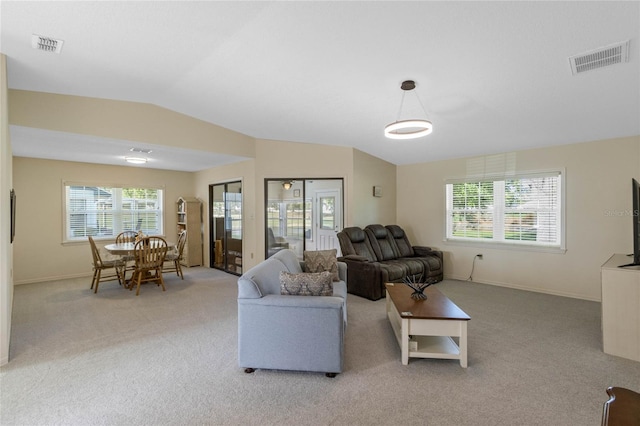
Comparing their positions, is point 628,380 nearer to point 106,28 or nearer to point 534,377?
point 534,377

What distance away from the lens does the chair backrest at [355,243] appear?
16.8 ft

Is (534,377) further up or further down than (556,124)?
further down

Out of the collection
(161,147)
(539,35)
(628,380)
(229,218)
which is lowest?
(628,380)

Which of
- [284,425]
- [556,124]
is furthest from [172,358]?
[556,124]

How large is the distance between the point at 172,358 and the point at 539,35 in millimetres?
4241

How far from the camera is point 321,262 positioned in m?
3.96

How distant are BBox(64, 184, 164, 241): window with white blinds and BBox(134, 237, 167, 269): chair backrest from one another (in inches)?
94.8

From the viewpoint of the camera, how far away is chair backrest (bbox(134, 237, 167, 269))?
16.0 ft

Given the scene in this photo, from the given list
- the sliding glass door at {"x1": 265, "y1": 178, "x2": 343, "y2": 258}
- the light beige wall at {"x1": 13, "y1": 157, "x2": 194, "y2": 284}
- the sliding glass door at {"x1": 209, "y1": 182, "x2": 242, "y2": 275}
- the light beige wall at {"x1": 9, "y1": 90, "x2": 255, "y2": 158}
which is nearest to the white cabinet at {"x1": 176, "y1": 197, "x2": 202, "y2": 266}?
the sliding glass door at {"x1": 209, "y1": 182, "x2": 242, "y2": 275}

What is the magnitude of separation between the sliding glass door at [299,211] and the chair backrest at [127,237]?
2.80 m

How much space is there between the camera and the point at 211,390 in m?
2.29

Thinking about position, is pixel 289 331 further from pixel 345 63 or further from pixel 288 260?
pixel 345 63

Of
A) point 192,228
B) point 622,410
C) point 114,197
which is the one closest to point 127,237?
point 114,197

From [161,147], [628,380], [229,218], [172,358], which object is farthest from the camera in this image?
[229,218]
